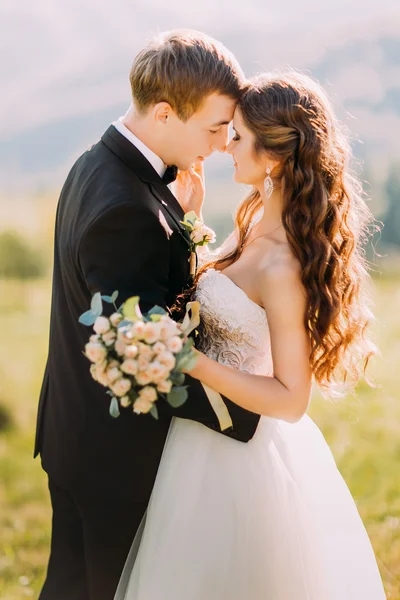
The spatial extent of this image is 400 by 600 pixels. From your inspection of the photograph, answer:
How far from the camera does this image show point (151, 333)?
1.88m

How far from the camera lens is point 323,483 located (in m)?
2.82

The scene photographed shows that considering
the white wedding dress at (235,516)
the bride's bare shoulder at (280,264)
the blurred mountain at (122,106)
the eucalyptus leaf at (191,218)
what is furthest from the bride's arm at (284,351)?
the blurred mountain at (122,106)

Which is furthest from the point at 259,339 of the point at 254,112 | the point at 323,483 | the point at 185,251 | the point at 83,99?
the point at 83,99

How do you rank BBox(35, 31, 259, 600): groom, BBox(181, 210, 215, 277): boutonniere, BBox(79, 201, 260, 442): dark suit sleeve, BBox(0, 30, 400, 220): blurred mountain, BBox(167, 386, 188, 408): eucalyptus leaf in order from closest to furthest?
1. BBox(167, 386, 188, 408): eucalyptus leaf
2. BBox(79, 201, 260, 442): dark suit sleeve
3. BBox(35, 31, 259, 600): groom
4. BBox(181, 210, 215, 277): boutonniere
5. BBox(0, 30, 400, 220): blurred mountain

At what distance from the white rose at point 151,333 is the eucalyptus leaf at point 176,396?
0.17 m

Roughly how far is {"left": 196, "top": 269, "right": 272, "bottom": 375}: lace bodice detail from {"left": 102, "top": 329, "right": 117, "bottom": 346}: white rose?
80 cm

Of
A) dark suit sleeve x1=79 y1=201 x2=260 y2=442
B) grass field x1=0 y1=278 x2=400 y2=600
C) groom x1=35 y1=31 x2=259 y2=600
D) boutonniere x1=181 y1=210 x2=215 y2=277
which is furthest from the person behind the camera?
grass field x1=0 y1=278 x2=400 y2=600

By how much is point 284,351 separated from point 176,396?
2.25 feet

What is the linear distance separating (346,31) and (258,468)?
6248 mm

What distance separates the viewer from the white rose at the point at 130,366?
6.17 feet

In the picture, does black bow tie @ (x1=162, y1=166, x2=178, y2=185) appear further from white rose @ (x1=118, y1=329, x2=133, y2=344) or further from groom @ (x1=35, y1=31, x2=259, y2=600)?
white rose @ (x1=118, y1=329, x2=133, y2=344)

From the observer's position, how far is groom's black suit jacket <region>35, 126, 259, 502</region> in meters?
2.34

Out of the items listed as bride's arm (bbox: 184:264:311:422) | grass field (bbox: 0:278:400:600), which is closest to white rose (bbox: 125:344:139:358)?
bride's arm (bbox: 184:264:311:422)

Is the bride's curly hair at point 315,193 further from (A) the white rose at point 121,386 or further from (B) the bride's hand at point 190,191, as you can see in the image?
(A) the white rose at point 121,386
